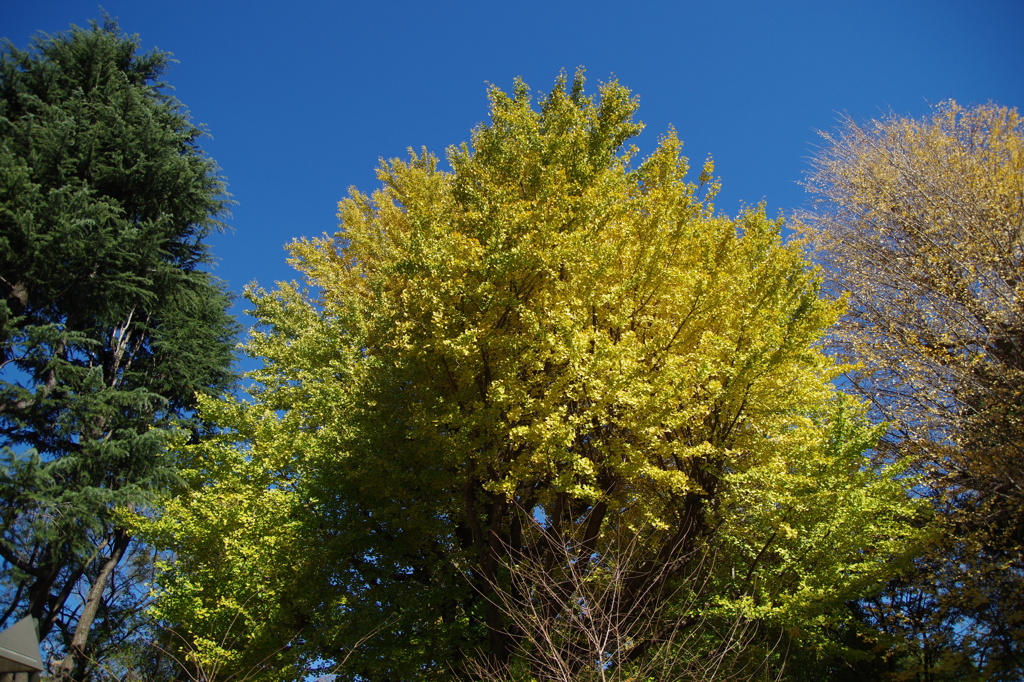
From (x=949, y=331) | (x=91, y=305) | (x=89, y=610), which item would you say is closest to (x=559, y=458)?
(x=949, y=331)

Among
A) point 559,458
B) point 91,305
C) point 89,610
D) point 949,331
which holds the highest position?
point 91,305

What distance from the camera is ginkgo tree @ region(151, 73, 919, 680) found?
638 cm

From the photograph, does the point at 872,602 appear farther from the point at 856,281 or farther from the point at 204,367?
the point at 204,367

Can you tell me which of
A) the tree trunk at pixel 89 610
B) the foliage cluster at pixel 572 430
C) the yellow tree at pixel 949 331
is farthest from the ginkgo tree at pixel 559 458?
the tree trunk at pixel 89 610

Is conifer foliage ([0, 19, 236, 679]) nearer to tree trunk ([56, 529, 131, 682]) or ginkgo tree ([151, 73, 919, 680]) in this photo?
tree trunk ([56, 529, 131, 682])

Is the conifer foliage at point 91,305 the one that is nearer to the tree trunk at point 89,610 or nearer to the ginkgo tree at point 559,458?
the tree trunk at point 89,610

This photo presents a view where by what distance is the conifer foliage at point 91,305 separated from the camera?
1146 cm

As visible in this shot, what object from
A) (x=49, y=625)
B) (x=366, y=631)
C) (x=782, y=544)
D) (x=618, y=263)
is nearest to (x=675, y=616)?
(x=782, y=544)

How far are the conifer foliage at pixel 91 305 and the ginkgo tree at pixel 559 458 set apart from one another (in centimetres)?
Result: 364

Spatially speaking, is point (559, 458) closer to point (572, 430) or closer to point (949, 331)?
point (572, 430)

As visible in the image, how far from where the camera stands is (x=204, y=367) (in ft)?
53.2

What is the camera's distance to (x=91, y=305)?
13.1 meters

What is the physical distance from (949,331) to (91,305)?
17.3 m

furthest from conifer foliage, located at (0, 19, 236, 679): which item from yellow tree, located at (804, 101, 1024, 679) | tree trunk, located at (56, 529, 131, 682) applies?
yellow tree, located at (804, 101, 1024, 679)
